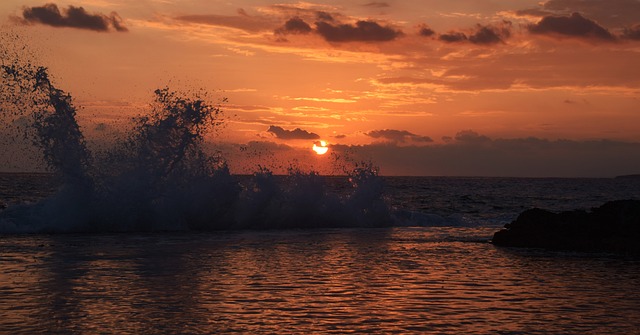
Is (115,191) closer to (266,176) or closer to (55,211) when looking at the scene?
(55,211)

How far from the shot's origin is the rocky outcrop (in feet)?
82.9

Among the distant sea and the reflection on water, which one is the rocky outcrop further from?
the reflection on water

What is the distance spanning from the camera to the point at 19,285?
54.0ft

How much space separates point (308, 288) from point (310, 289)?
148mm

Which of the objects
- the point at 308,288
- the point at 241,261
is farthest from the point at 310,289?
the point at 241,261

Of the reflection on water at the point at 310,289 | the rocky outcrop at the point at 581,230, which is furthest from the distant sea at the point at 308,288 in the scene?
the rocky outcrop at the point at 581,230

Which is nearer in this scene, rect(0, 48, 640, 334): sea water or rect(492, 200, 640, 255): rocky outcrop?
rect(0, 48, 640, 334): sea water

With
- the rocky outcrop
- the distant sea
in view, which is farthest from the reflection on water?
the rocky outcrop

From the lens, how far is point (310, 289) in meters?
16.2

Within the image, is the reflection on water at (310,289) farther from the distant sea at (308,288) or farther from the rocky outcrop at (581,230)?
the rocky outcrop at (581,230)

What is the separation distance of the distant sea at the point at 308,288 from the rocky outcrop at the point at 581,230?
1.29 metres

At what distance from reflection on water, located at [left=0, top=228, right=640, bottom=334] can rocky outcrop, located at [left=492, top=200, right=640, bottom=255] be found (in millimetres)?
1825

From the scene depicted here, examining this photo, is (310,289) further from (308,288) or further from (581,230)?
(581,230)

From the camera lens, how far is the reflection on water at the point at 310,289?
12578mm
